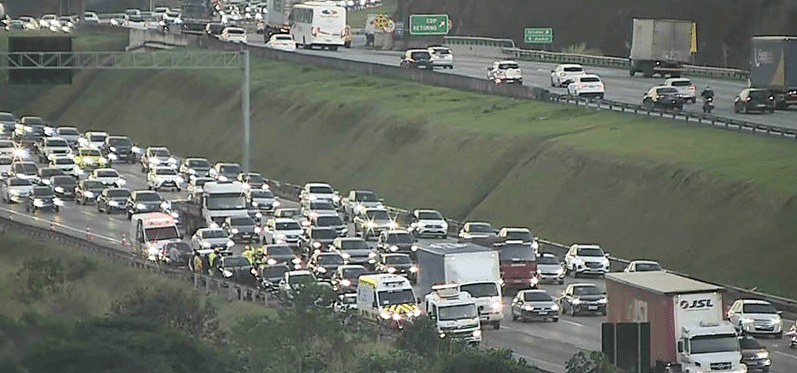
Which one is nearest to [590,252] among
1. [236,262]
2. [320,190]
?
[236,262]

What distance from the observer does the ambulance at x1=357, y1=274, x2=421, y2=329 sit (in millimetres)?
52312

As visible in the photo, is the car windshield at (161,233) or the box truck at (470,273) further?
the car windshield at (161,233)

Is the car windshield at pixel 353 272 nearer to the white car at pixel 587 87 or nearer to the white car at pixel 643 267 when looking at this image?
the white car at pixel 643 267

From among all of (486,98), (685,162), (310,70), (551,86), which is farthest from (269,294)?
(310,70)

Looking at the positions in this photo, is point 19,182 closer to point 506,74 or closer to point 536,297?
point 506,74

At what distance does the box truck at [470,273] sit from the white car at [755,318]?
5960mm

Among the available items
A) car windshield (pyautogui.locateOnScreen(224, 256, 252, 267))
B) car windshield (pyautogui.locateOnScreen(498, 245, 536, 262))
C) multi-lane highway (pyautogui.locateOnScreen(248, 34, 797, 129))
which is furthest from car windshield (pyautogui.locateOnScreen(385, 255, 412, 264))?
multi-lane highway (pyautogui.locateOnScreen(248, 34, 797, 129))

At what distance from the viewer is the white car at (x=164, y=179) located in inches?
3509

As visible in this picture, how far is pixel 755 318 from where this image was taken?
175ft

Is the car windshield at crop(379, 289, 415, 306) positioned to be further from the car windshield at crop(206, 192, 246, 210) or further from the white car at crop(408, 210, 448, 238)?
the car windshield at crop(206, 192, 246, 210)

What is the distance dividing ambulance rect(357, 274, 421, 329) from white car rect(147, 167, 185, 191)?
120 feet

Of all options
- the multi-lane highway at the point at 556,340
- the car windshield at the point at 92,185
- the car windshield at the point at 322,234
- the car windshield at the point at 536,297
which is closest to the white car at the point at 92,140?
the car windshield at the point at 92,185

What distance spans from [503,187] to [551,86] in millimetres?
26195

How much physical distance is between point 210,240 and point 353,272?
9.88 meters
